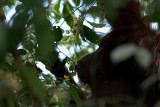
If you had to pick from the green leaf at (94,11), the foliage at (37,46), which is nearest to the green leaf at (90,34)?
the foliage at (37,46)

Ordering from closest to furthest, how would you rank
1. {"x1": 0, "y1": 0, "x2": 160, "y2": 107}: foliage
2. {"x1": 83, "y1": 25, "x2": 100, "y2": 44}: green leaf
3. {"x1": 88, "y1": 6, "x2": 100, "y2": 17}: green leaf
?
{"x1": 0, "y1": 0, "x2": 160, "y2": 107}: foliage < {"x1": 83, "y1": 25, "x2": 100, "y2": 44}: green leaf < {"x1": 88, "y1": 6, "x2": 100, "y2": 17}: green leaf

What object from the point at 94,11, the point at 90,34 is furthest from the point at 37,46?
the point at 94,11

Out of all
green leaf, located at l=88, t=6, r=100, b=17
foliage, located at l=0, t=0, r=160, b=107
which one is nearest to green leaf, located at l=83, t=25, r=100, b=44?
foliage, located at l=0, t=0, r=160, b=107

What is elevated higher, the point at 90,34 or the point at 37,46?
the point at 90,34

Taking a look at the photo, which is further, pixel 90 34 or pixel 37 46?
pixel 90 34

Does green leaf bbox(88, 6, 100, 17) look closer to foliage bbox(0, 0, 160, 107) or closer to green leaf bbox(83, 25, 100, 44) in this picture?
foliage bbox(0, 0, 160, 107)

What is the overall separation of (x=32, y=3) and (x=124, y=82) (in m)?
2.86

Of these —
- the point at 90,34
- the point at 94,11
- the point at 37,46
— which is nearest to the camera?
the point at 37,46

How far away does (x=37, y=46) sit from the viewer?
2.84m

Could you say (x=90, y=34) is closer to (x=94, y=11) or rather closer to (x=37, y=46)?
(x=94, y=11)

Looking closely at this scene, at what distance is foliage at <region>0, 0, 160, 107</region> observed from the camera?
1129mm

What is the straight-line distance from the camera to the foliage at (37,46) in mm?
1129

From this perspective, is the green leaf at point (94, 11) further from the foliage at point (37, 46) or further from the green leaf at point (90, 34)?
the green leaf at point (90, 34)

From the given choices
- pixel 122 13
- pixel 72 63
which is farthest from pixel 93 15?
pixel 72 63
